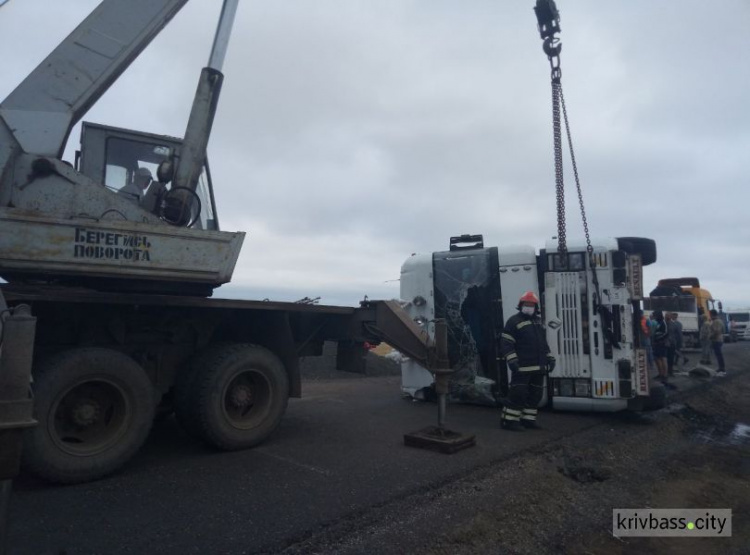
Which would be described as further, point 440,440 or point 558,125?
point 558,125

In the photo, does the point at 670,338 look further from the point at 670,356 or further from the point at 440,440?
the point at 440,440

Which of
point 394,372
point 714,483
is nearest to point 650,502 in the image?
point 714,483

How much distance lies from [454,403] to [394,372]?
5.80 m

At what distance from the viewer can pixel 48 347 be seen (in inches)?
199

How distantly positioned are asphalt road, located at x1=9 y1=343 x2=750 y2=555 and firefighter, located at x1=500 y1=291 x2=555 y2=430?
0.92 feet

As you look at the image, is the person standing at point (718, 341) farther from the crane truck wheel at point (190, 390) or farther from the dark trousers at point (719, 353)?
the crane truck wheel at point (190, 390)

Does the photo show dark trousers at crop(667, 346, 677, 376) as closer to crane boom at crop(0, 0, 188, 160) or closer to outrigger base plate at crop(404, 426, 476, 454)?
outrigger base plate at crop(404, 426, 476, 454)

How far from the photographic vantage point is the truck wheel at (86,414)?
4.42 metres

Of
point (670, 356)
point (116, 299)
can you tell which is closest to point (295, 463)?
point (116, 299)

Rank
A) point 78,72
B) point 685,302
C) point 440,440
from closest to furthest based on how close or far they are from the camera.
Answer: point 78,72 < point 440,440 < point 685,302

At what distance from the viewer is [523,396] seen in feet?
22.9

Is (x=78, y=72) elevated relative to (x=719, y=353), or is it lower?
elevated

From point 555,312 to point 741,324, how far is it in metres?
33.6

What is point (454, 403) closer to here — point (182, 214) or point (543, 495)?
point (543, 495)
